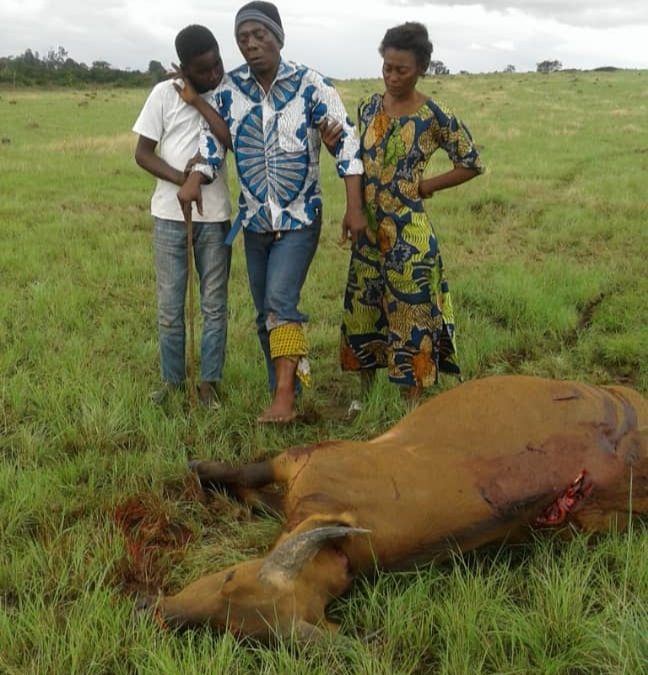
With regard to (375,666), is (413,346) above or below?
above

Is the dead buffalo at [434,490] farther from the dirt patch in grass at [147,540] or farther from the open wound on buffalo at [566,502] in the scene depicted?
the dirt patch in grass at [147,540]

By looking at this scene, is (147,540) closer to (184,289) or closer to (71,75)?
(184,289)

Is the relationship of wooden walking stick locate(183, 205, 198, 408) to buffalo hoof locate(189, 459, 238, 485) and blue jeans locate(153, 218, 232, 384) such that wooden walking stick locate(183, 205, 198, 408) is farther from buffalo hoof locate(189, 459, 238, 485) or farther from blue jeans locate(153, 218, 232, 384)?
buffalo hoof locate(189, 459, 238, 485)

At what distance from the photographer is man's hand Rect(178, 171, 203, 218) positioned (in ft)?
11.0

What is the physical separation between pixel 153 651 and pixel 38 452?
1440mm

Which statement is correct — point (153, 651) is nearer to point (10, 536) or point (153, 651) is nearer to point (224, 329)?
point (10, 536)

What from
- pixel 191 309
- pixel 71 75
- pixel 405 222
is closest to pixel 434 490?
pixel 405 222

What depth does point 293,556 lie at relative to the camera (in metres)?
2.03

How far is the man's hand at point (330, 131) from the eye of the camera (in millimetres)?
3295

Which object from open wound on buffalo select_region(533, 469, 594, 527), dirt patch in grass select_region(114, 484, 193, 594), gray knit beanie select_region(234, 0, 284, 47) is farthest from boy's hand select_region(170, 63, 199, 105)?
open wound on buffalo select_region(533, 469, 594, 527)

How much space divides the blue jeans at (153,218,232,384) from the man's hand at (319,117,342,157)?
0.64 metres

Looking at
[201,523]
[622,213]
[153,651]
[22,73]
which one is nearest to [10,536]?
[201,523]

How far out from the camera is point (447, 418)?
2.53 m

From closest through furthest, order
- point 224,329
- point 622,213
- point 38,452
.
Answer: point 38,452
point 224,329
point 622,213
